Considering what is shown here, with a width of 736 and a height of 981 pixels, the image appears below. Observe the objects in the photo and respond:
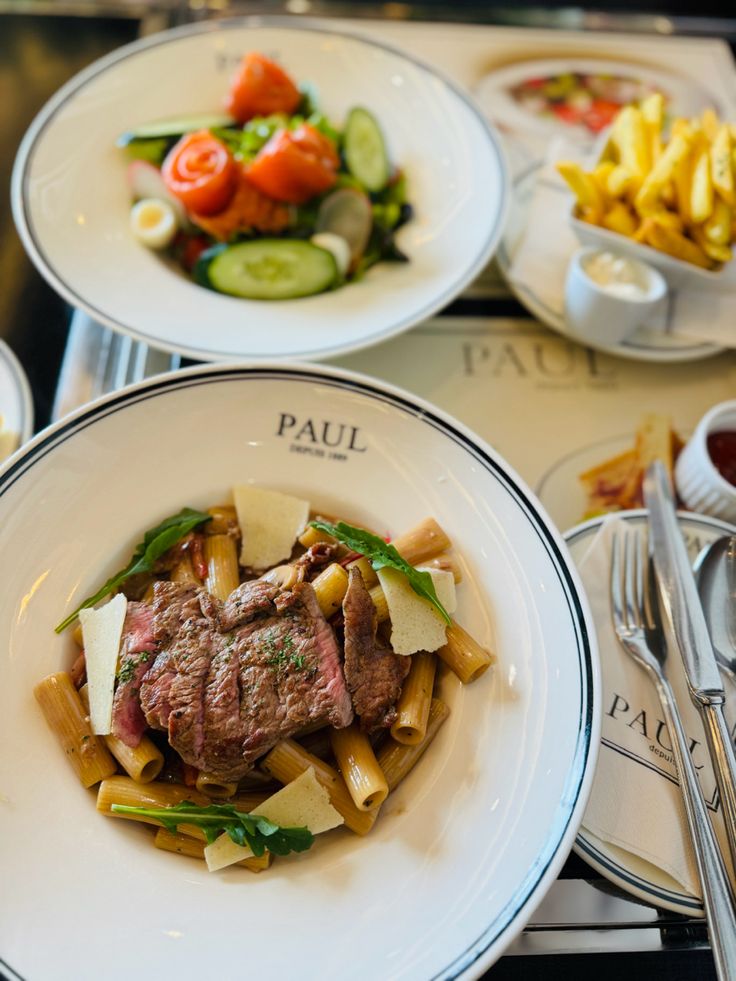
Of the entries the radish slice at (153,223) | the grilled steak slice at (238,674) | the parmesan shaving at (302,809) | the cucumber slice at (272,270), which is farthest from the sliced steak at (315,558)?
the radish slice at (153,223)

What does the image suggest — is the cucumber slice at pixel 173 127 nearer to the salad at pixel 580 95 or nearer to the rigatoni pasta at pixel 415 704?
the salad at pixel 580 95

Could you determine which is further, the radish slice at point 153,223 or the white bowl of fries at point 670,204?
the radish slice at point 153,223

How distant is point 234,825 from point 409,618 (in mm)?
549

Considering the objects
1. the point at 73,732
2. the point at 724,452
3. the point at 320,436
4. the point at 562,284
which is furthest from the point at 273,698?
the point at 562,284

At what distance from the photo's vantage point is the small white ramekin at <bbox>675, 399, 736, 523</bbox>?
2181 mm

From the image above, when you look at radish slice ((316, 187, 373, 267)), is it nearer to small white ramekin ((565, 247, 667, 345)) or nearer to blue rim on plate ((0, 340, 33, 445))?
small white ramekin ((565, 247, 667, 345))

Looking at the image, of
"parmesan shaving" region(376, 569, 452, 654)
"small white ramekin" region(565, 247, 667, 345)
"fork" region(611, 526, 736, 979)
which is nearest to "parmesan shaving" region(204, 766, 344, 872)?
"parmesan shaving" region(376, 569, 452, 654)

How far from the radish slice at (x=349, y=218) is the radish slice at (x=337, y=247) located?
39mm

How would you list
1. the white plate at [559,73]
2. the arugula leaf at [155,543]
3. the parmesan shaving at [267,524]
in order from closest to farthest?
1. the arugula leaf at [155,543]
2. the parmesan shaving at [267,524]
3. the white plate at [559,73]

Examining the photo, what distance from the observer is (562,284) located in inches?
105

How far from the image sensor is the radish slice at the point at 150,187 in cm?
275

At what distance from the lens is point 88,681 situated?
65.2 inches

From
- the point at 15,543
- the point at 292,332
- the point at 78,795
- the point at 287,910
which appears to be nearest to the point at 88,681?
the point at 78,795

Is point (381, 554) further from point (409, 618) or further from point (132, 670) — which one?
point (132, 670)
